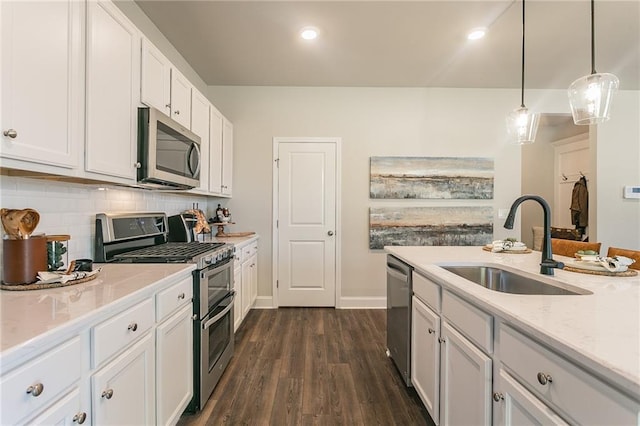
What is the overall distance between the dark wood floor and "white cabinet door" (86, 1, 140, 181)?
1.54 m

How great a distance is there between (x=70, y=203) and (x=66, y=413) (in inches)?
48.2

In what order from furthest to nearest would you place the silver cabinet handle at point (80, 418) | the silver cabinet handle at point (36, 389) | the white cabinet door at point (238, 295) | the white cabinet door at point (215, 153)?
the white cabinet door at point (215, 153) → the white cabinet door at point (238, 295) → the silver cabinet handle at point (80, 418) → the silver cabinet handle at point (36, 389)

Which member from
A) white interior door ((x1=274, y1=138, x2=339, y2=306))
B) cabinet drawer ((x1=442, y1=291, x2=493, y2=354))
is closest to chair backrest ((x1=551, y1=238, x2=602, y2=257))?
cabinet drawer ((x1=442, y1=291, x2=493, y2=354))

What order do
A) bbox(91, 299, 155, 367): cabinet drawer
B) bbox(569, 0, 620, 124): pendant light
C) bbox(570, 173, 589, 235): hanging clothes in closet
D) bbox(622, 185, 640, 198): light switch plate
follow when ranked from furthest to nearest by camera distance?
bbox(570, 173, 589, 235): hanging clothes in closet < bbox(622, 185, 640, 198): light switch plate < bbox(569, 0, 620, 124): pendant light < bbox(91, 299, 155, 367): cabinet drawer

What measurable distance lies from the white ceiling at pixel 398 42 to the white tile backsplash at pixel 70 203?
151 centimetres

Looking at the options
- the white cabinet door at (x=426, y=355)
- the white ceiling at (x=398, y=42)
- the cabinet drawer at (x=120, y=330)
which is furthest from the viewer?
the white ceiling at (x=398, y=42)

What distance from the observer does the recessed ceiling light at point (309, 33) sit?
8.79ft

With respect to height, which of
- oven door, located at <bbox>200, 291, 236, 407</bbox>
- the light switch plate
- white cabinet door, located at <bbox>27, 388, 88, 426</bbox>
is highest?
the light switch plate

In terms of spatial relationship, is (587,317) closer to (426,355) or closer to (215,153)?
(426,355)

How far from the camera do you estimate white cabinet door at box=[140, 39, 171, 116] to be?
6.12 feet

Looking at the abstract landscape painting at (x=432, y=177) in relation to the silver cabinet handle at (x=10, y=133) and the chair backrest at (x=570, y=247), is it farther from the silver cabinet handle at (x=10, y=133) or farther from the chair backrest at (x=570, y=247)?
the silver cabinet handle at (x=10, y=133)

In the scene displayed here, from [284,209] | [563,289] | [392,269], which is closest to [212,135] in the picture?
[284,209]

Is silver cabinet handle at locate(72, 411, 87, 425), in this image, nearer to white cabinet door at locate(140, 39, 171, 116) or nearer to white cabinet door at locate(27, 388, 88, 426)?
white cabinet door at locate(27, 388, 88, 426)

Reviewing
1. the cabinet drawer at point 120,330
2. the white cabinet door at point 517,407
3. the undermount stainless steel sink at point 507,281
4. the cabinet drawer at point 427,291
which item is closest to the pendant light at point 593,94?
the undermount stainless steel sink at point 507,281
